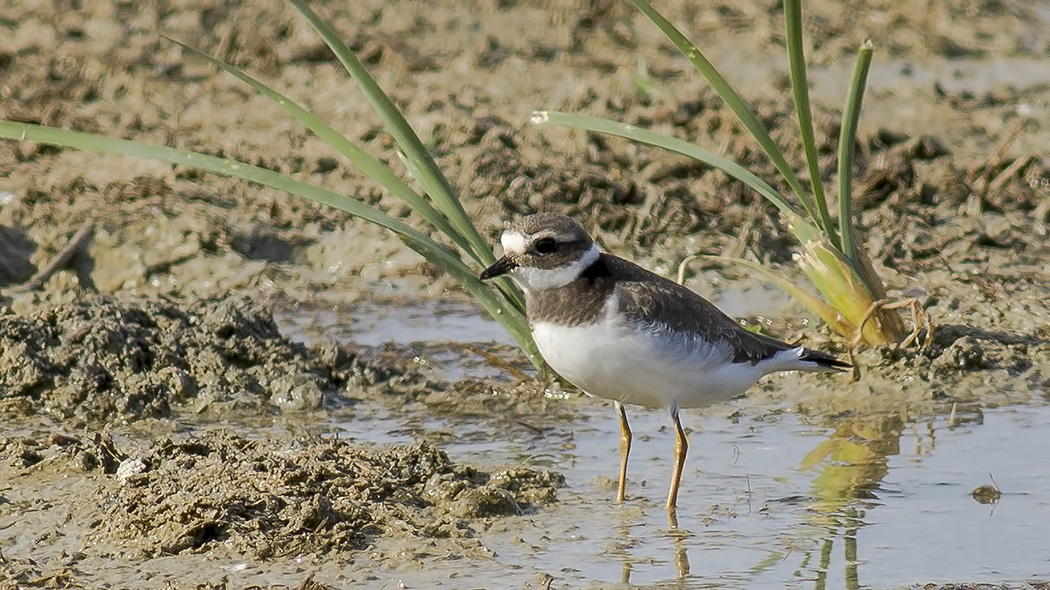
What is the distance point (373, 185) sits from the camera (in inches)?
404

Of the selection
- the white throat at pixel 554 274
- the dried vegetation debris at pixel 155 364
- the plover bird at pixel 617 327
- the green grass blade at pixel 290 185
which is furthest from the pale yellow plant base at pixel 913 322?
the dried vegetation debris at pixel 155 364

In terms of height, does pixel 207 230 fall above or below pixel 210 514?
above

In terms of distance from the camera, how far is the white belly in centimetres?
599

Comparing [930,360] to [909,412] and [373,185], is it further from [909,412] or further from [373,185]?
[373,185]

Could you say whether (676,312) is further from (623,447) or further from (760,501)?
(760,501)

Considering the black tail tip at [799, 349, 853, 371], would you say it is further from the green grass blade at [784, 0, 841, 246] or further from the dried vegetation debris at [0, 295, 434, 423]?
the dried vegetation debris at [0, 295, 434, 423]

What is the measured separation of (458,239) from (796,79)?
5.60 ft

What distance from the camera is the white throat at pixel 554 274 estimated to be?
20.2 ft

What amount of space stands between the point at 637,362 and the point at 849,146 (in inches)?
71.8

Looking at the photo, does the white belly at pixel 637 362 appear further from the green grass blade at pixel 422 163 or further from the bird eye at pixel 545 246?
the green grass blade at pixel 422 163

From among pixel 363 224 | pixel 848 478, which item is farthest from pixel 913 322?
pixel 363 224

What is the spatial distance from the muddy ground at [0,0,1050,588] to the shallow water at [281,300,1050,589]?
0.82ft

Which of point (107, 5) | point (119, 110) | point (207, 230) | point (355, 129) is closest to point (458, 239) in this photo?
point (207, 230)

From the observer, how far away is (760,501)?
20.5ft
